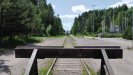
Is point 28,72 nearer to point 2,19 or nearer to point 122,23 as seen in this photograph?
point 2,19

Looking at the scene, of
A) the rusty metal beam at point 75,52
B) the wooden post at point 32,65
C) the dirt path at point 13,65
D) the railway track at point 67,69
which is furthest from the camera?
the dirt path at point 13,65

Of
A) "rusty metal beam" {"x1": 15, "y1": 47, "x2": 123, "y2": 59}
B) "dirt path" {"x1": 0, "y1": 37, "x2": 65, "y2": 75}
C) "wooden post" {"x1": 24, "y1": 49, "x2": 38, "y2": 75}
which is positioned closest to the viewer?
"wooden post" {"x1": 24, "y1": 49, "x2": 38, "y2": 75}

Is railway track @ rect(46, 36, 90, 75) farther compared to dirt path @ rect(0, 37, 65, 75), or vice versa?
dirt path @ rect(0, 37, 65, 75)

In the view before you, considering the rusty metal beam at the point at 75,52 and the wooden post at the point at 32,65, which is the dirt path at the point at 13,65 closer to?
the rusty metal beam at the point at 75,52

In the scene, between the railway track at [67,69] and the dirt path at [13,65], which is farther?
the dirt path at [13,65]

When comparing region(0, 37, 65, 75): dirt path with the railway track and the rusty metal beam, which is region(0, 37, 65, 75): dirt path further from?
the rusty metal beam

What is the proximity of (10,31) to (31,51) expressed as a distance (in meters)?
33.8

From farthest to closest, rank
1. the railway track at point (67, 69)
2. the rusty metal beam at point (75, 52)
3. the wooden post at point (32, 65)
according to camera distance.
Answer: the railway track at point (67, 69), the rusty metal beam at point (75, 52), the wooden post at point (32, 65)

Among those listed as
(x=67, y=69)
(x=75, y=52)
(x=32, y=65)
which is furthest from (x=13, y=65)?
(x=32, y=65)

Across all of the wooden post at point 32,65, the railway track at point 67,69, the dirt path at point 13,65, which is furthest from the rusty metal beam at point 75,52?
the dirt path at point 13,65

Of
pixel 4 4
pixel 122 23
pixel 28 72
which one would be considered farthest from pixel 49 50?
pixel 122 23

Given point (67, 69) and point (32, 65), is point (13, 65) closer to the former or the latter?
point (67, 69)

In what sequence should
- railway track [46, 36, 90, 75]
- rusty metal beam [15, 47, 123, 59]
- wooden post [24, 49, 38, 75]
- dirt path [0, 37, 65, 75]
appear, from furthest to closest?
1. dirt path [0, 37, 65, 75]
2. railway track [46, 36, 90, 75]
3. rusty metal beam [15, 47, 123, 59]
4. wooden post [24, 49, 38, 75]

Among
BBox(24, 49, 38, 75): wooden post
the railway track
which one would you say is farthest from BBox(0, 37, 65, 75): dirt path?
BBox(24, 49, 38, 75): wooden post
